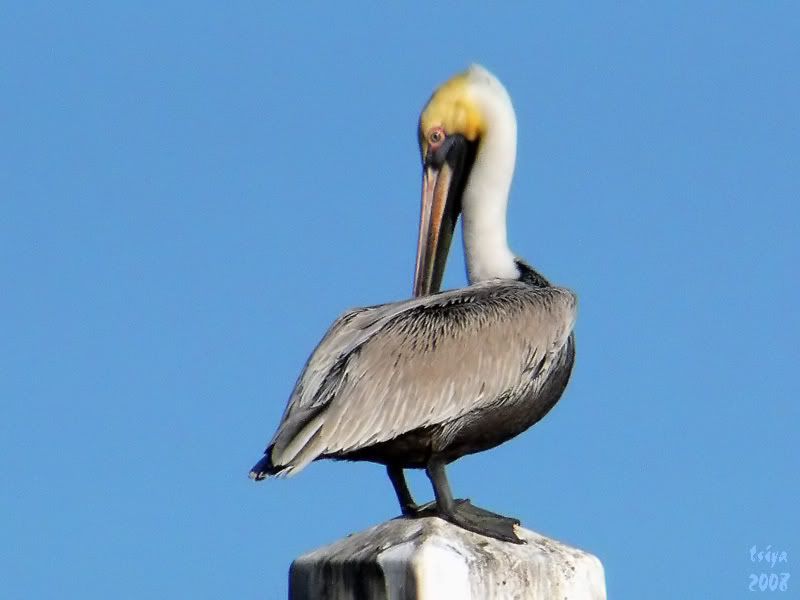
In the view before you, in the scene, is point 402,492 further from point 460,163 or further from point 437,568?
point 460,163

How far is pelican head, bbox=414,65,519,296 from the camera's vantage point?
6727mm

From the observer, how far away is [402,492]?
5.88m

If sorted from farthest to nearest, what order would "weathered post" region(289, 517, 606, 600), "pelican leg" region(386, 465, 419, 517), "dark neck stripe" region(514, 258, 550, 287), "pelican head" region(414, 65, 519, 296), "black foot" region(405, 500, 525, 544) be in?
"pelican head" region(414, 65, 519, 296) → "dark neck stripe" region(514, 258, 550, 287) → "pelican leg" region(386, 465, 419, 517) → "black foot" region(405, 500, 525, 544) → "weathered post" region(289, 517, 606, 600)

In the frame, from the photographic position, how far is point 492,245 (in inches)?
260

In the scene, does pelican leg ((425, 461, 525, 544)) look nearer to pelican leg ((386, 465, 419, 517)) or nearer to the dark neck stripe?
pelican leg ((386, 465, 419, 517))

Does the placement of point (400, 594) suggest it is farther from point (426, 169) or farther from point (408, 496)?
point (426, 169)

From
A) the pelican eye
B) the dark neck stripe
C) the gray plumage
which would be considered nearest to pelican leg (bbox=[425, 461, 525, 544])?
the gray plumage

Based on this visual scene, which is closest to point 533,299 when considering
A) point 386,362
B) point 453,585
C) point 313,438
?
point 386,362

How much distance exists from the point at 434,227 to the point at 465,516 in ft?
5.12

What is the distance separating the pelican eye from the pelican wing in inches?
31.9

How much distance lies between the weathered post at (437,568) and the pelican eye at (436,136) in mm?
2034

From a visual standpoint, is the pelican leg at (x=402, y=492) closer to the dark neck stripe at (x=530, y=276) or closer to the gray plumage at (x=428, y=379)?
the gray plumage at (x=428, y=379)

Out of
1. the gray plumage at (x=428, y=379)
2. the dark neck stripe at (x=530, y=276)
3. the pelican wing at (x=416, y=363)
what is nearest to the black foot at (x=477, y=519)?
the gray plumage at (x=428, y=379)

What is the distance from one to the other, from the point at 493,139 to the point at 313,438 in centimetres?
185
